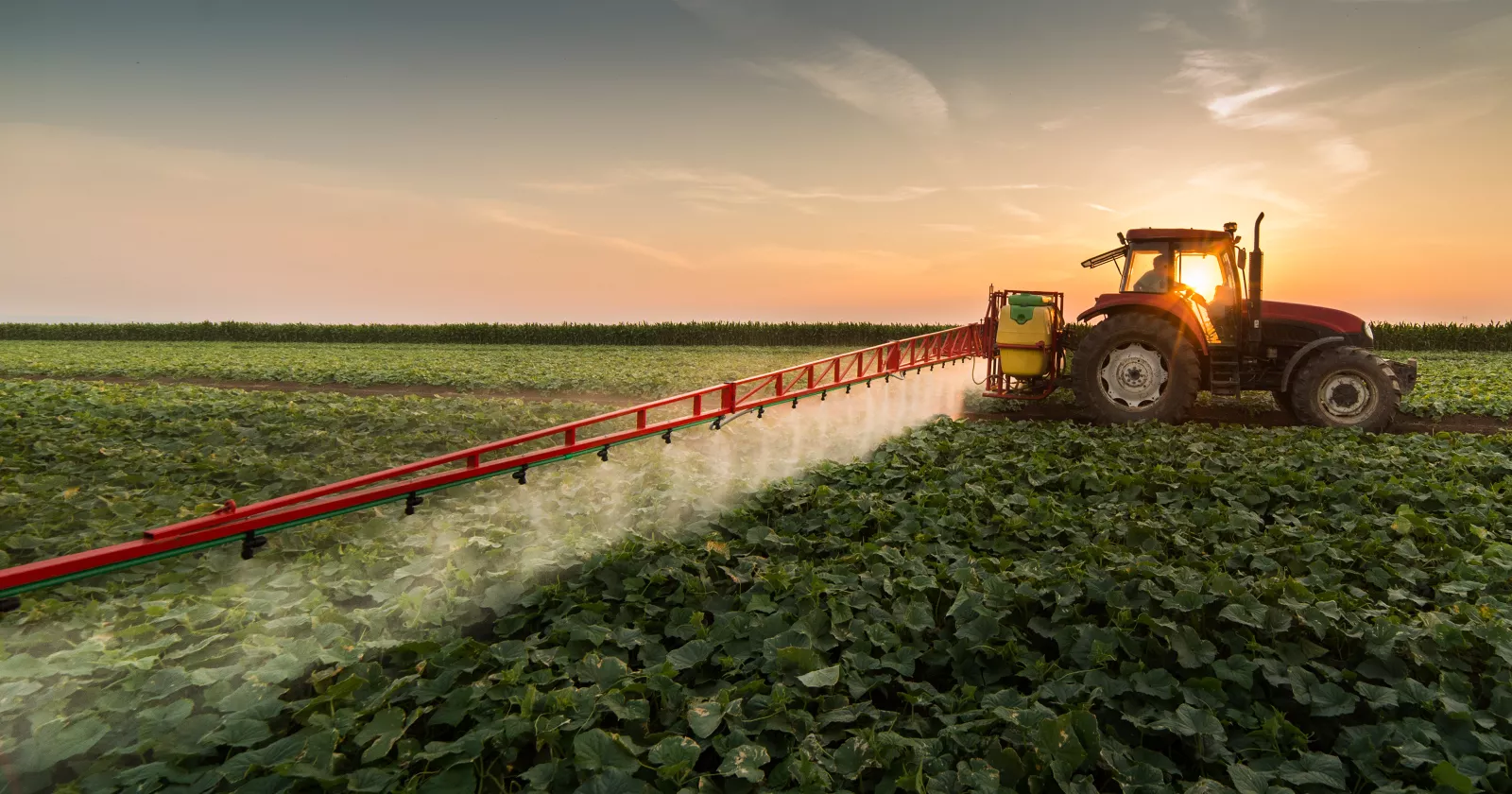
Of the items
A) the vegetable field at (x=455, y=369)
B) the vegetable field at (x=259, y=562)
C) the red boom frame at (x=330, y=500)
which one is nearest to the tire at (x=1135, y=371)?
the vegetable field at (x=259, y=562)

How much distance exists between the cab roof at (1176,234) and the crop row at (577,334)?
29036mm

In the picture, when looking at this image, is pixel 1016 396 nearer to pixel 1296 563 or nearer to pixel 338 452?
pixel 1296 563

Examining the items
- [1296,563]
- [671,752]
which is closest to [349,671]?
[671,752]

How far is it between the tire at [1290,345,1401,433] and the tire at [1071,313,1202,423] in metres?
1.21

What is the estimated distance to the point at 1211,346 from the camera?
895 centimetres

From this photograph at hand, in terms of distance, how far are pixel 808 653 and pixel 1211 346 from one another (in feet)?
26.6

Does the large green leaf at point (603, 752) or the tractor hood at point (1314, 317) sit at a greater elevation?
the tractor hood at point (1314, 317)

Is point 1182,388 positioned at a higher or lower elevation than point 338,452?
higher

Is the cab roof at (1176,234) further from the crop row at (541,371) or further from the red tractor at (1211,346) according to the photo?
the crop row at (541,371)

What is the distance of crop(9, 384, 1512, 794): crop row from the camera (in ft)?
9.08

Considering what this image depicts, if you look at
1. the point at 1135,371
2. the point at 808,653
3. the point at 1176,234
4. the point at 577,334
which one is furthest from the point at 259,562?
the point at 577,334

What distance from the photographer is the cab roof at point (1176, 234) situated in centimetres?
902

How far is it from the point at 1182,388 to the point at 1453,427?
4.66 meters

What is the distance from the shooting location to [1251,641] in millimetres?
3463
